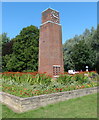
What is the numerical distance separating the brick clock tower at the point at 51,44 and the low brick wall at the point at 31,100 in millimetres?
6085

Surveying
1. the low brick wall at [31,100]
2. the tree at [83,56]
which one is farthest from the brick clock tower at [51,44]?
the tree at [83,56]

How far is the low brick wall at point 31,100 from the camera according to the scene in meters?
4.53

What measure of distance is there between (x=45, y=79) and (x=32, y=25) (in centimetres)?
1874

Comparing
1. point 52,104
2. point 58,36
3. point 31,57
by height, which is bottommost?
point 52,104

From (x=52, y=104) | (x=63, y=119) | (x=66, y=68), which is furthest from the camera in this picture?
(x=66, y=68)

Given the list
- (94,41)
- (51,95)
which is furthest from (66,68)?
(51,95)

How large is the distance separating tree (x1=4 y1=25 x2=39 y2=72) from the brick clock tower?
8.78 m

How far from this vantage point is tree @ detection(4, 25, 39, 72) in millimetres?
21516

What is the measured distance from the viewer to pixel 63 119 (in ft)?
12.3

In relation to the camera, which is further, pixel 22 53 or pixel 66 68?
pixel 66 68

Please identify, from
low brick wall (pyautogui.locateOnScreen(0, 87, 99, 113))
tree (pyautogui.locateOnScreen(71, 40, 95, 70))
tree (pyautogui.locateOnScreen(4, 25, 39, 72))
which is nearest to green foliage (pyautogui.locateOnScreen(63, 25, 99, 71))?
tree (pyautogui.locateOnScreen(71, 40, 95, 70))

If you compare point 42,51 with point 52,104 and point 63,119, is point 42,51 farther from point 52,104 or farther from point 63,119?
point 63,119

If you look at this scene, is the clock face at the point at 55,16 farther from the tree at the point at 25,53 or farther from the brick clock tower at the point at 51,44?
the tree at the point at 25,53

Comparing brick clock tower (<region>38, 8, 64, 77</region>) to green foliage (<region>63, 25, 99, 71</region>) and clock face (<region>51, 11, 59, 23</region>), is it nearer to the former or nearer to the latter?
clock face (<region>51, 11, 59, 23</region>)
